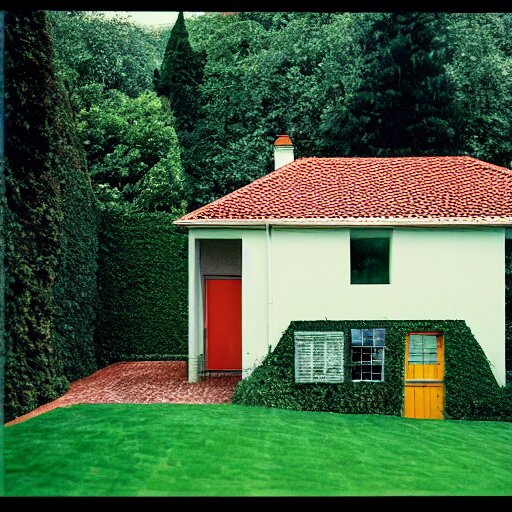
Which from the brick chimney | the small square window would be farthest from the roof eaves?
the brick chimney

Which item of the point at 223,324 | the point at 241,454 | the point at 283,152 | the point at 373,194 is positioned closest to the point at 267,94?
the point at 283,152

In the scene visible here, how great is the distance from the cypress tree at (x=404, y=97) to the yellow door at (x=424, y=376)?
11079mm

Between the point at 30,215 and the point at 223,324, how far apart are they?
588 cm

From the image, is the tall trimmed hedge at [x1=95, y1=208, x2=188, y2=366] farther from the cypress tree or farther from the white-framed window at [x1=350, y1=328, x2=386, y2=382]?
the cypress tree

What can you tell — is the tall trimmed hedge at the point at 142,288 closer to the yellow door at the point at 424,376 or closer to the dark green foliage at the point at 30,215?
the dark green foliage at the point at 30,215

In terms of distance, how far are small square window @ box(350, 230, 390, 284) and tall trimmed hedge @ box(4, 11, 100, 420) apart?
648cm

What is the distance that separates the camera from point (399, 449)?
10.3 meters

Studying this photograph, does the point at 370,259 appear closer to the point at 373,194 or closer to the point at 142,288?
the point at 373,194

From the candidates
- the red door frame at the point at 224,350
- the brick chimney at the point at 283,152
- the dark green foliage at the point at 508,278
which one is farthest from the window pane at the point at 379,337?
the brick chimney at the point at 283,152

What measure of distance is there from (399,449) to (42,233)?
26.5ft

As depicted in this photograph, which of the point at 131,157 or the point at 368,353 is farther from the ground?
the point at 131,157

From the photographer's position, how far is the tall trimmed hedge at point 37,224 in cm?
1150

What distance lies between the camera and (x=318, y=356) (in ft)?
43.6

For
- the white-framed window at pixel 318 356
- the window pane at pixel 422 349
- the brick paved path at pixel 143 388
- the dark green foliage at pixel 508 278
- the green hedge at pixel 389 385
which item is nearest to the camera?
the brick paved path at pixel 143 388
